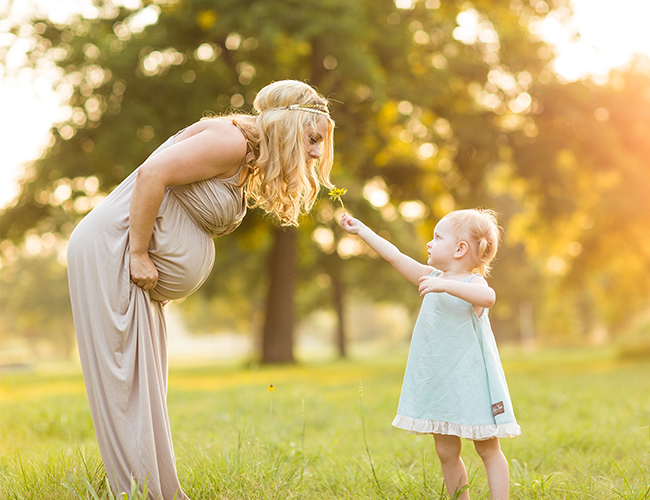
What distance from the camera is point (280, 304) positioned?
58.5 feet

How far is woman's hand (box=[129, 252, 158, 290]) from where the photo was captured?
9.25ft

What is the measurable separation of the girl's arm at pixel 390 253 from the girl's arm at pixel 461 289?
0.93 ft

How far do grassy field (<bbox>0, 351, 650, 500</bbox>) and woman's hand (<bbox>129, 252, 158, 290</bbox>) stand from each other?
91 cm

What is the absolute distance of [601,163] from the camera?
1688 cm

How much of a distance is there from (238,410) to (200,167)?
4498 mm

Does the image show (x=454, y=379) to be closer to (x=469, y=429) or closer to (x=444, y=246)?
(x=469, y=429)

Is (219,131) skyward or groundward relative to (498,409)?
skyward

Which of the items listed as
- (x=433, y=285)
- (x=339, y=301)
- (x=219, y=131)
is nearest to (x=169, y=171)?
(x=219, y=131)

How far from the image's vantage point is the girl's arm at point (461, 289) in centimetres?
275

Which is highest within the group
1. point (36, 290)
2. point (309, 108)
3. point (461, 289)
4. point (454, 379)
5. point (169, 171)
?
point (309, 108)

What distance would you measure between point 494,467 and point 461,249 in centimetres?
A: 102

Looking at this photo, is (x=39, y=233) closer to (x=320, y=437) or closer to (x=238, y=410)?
(x=238, y=410)

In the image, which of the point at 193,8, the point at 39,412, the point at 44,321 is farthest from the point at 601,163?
the point at 44,321

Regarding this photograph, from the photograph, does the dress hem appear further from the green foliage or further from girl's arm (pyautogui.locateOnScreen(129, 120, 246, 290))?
the green foliage
